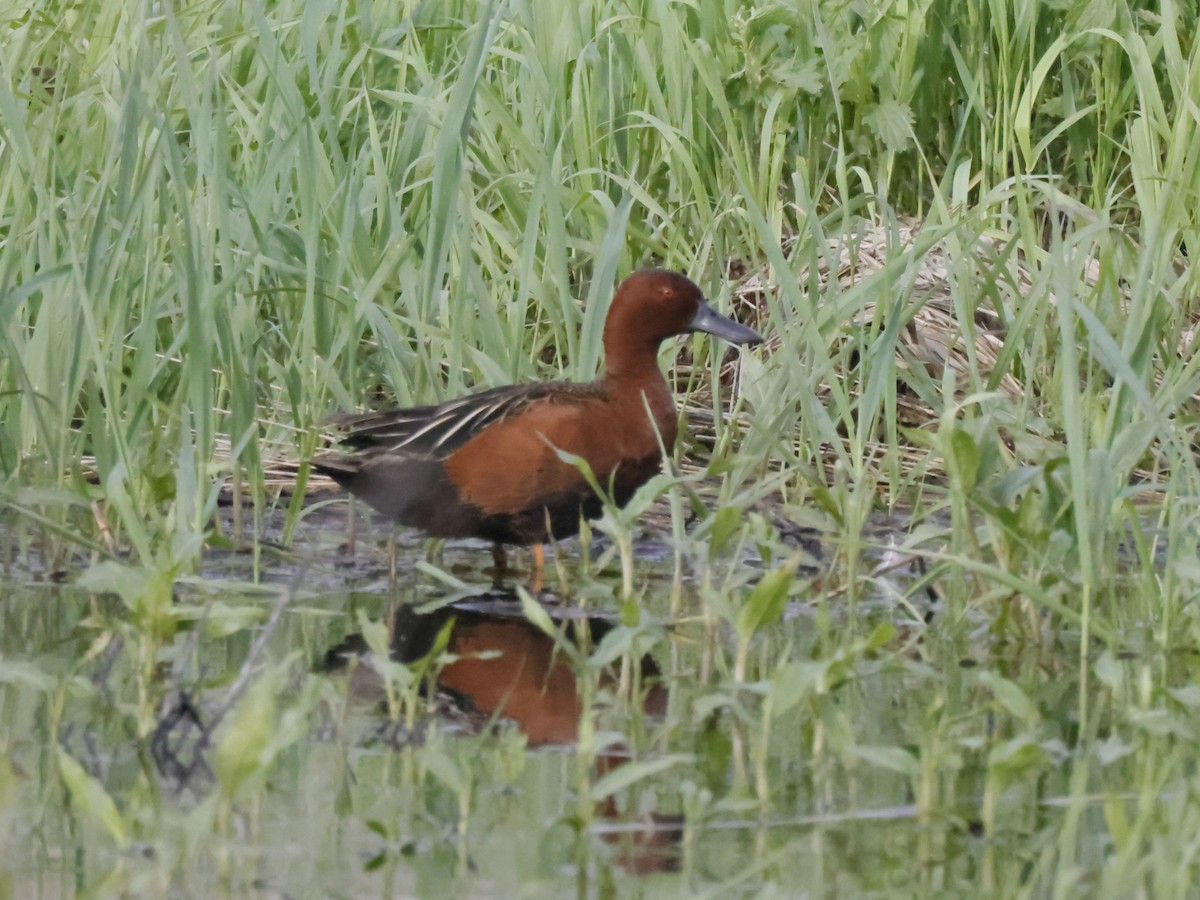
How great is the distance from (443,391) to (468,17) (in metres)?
2.11

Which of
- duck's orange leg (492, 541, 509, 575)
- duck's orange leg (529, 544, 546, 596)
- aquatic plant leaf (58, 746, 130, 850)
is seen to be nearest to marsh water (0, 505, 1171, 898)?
aquatic plant leaf (58, 746, 130, 850)

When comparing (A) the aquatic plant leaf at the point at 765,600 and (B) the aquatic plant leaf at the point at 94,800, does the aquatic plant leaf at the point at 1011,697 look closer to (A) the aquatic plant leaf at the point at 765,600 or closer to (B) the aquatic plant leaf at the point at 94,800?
(A) the aquatic plant leaf at the point at 765,600

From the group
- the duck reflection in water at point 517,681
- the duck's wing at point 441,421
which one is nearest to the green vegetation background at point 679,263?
the duck's wing at point 441,421

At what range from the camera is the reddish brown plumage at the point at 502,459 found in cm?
487

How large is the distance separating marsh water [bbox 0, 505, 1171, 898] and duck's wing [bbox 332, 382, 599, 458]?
2.89ft

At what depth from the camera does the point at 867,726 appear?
3256 mm

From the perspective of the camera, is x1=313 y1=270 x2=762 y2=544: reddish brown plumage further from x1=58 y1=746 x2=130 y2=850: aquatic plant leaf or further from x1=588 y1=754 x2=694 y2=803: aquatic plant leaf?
x1=58 y1=746 x2=130 y2=850: aquatic plant leaf

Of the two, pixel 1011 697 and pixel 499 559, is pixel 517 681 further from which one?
pixel 499 559

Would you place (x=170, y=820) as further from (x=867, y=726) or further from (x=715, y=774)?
(x=867, y=726)

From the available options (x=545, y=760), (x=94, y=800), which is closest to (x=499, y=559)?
(x=545, y=760)

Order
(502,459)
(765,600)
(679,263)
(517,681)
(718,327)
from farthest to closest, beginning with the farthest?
(679,263) < (718,327) < (502,459) < (517,681) < (765,600)

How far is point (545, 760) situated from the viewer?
304 cm

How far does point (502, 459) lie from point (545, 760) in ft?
6.27

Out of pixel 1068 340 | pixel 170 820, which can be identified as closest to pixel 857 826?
pixel 170 820
